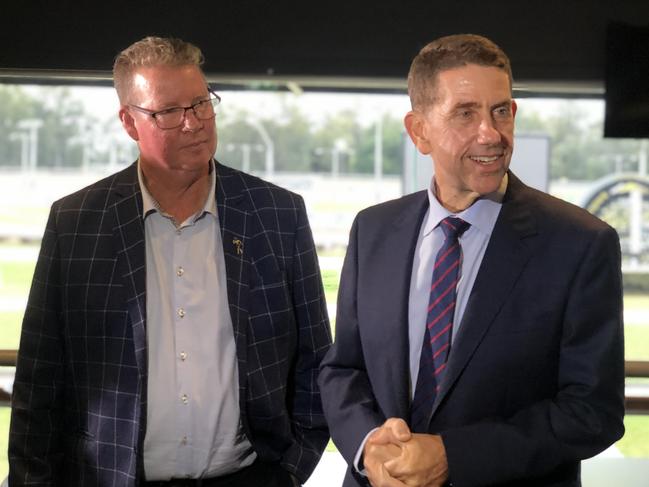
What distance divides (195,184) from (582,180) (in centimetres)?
729

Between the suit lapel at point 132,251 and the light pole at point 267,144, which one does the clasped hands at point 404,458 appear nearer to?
the suit lapel at point 132,251

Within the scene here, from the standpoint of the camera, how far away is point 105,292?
2379mm

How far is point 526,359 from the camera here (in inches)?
73.9

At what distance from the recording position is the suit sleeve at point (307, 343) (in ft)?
8.13

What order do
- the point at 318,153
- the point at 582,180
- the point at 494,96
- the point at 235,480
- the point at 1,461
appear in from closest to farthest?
the point at 494,96 → the point at 235,480 → the point at 318,153 → the point at 1,461 → the point at 582,180

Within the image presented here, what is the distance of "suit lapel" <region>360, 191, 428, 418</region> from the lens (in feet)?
6.53

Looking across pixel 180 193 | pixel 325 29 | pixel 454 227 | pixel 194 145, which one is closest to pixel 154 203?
pixel 180 193

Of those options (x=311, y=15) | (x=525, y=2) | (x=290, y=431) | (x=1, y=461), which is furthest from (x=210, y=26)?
(x=1, y=461)

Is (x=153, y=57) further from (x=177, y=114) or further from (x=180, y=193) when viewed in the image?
(x=180, y=193)

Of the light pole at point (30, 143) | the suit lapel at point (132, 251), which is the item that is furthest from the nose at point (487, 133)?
the light pole at point (30, 143)

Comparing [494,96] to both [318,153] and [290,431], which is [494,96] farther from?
[318,153]

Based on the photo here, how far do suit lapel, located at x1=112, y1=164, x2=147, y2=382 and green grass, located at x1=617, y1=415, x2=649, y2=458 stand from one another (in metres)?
11.7

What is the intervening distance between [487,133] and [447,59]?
7.7 inches

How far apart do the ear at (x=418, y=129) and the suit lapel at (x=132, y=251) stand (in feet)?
2.53
